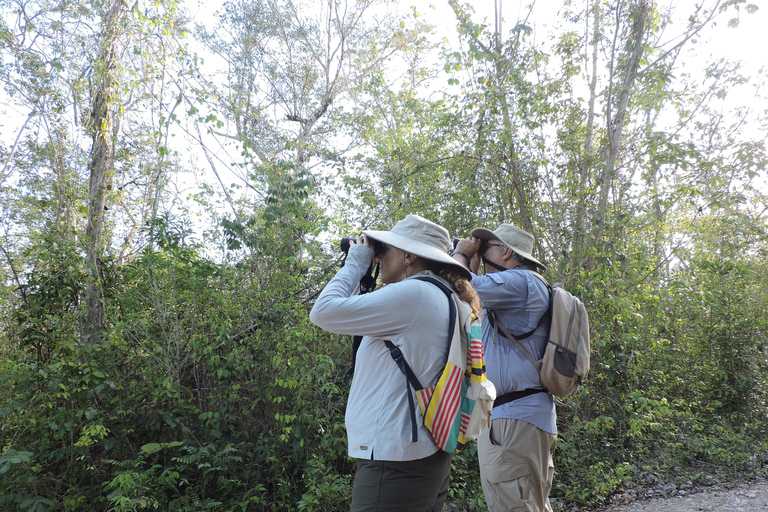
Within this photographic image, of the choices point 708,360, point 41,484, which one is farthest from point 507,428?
point 708,360

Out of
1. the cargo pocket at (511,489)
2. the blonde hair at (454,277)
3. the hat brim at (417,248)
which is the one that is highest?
the hat brim at (417,248)

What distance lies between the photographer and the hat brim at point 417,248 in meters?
1.82

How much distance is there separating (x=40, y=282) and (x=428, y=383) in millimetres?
4489

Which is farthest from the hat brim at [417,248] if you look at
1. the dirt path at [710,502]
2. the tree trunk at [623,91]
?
the tree trunk at [623,91]

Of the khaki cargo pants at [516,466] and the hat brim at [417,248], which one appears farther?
the khaki cargo pants at [516,466]

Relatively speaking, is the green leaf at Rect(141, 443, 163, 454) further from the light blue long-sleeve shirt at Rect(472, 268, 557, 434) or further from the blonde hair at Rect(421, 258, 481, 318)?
the blonde hair at Rect(421, 258, 481, 318)

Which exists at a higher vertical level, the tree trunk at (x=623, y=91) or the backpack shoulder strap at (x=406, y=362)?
the tree trunk at (x=623, y=91)

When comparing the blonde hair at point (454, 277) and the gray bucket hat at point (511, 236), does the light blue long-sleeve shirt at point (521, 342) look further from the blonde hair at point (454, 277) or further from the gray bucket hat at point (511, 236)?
the blonde hair at point (454, 277)

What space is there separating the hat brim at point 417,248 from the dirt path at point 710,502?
13.1 feet

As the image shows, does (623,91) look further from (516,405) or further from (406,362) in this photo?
(406,362)

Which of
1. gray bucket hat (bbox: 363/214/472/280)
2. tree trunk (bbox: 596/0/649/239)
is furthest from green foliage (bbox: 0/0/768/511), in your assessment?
gray bucket hat (bbox: 363/214/472/280)

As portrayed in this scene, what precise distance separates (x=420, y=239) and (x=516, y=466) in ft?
4.14

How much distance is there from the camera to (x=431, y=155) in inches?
251

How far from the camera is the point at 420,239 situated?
1.93 m
